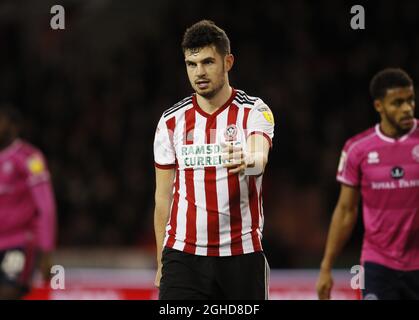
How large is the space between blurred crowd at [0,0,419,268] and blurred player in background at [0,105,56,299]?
10.5ft

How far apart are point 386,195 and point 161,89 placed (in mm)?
7144

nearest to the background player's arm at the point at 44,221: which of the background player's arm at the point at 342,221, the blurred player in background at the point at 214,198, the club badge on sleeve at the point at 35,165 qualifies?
the club badge on sleeve at the point at 35,165

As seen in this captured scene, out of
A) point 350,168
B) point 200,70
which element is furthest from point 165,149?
point 350,168

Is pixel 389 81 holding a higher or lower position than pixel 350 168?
higher

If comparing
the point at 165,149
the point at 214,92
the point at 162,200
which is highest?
the point at 214,92

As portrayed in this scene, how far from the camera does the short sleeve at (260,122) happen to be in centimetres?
471

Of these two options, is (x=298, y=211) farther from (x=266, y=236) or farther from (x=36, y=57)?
(x=36, y=57)

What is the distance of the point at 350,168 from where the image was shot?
5.80 meters

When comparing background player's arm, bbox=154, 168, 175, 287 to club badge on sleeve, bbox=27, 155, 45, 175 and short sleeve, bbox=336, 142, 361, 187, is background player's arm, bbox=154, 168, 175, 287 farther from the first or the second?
club badge on sleeve, bbox=27, 155, 45, 175

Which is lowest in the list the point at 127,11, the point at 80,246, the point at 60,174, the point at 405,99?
the point at 80,246

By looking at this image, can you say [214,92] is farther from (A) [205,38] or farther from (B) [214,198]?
(B) [214,198]

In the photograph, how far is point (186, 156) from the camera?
4.78 metres

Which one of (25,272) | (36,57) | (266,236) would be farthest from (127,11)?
(25,272)

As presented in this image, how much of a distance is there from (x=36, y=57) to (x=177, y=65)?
2.27m
